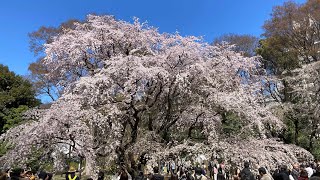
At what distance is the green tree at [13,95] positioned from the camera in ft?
57.8

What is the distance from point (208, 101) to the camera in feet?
36.3

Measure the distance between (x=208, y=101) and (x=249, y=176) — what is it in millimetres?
4564

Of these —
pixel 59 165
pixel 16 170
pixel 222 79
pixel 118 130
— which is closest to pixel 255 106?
pixel 222 79

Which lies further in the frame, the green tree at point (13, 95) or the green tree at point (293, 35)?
the green tree at point (293, 35)

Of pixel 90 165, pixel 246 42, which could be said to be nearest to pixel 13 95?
pixel 90 165

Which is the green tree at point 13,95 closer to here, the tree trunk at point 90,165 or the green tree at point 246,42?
the tree trunk at point 90,165

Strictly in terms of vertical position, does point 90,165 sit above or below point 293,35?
below

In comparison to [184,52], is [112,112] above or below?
below

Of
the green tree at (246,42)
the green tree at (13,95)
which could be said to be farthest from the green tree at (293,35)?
the green tree at (13,95)

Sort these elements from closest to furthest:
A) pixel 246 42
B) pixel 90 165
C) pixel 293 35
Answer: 1. pixel 90 165
2. pixel 293 35
3. pixel 246 42

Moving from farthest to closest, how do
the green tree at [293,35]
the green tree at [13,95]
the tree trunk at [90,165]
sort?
Result: the green tree at [293,35], the green tree at [13,95], the tree trunk at [90,165]

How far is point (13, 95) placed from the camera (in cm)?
1930

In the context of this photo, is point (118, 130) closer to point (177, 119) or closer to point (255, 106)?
point (177, 119)

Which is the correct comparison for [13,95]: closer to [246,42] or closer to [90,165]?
[90,165]
